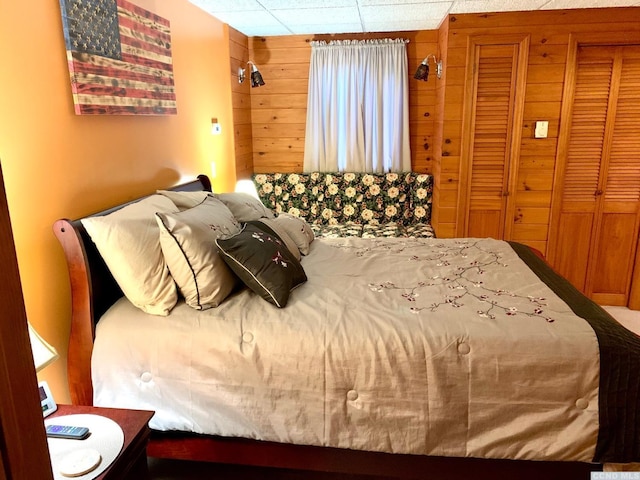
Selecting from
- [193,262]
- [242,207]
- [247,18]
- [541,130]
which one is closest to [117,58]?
[242,207]

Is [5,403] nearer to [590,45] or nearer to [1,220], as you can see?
[1,220]

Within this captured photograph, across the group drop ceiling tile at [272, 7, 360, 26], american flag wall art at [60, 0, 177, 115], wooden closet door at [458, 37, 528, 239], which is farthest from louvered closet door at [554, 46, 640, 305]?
american flag wall art at [60, 0, 177, 115]

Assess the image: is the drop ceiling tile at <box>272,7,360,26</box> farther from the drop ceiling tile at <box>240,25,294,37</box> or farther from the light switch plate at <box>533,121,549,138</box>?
the light switch plate at <box>533,121,549,138</box>

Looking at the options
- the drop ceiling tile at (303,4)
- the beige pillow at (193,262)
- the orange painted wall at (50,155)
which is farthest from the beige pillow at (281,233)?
the drop ceiling tile at (303,4)

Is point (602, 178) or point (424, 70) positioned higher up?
point (424, 70)

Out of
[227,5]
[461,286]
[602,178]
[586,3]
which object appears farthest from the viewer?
[602,178]

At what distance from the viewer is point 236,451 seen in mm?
1787

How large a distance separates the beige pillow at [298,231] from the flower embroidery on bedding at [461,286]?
26 centimetres

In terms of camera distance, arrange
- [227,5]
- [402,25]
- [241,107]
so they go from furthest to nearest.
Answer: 1. [241,107]
2. [402,25]
3. [227,5]

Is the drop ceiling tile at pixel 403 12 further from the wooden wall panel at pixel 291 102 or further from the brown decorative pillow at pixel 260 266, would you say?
the brown decorative pillow at pixel 260 266

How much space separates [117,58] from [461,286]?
194 centimetres

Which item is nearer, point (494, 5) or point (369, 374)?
point (369, 374)

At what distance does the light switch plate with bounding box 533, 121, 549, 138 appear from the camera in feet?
11.9

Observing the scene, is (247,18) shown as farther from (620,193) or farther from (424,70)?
(620,193)
